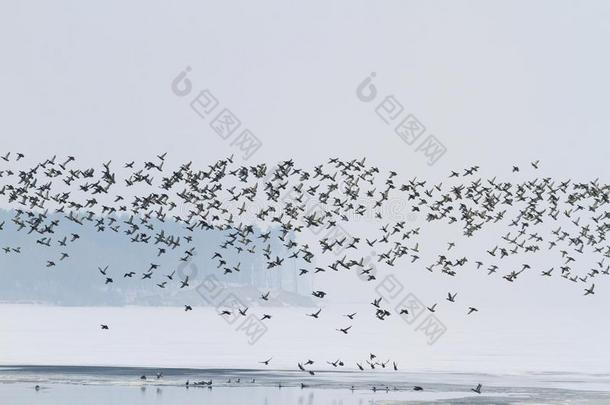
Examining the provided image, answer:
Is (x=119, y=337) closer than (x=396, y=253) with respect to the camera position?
No

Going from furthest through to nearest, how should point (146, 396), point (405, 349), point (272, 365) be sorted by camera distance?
point (405, 349)
point (272, 365)
point (146, 396)

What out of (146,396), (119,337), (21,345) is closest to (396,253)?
(146,396)

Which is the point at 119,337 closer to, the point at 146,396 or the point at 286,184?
the point at 286,184

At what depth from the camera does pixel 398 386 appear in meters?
81.9

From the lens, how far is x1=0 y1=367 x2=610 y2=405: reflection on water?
241 feet

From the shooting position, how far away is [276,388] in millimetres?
79688

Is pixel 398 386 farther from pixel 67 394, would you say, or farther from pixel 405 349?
pixel 405 349

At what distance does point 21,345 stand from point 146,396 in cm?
6940

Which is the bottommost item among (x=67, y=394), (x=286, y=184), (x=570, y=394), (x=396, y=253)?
(x=570, y=394)

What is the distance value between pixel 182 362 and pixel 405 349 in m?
48.5

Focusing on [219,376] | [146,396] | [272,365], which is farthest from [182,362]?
[146,396]

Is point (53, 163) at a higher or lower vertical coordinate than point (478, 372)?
higher

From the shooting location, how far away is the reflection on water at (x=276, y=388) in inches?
2889

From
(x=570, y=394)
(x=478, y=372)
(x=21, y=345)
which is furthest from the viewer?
(x=21, y=345)
